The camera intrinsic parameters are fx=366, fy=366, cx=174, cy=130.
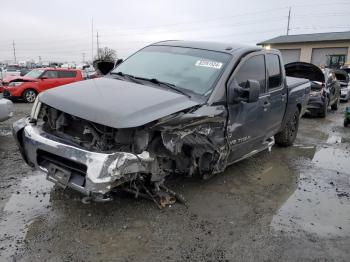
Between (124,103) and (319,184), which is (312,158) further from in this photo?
(124,103)

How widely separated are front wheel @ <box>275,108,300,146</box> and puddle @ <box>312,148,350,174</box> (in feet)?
1.95

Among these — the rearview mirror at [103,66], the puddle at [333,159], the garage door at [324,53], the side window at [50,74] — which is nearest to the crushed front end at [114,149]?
the rearview mirror at [103,66]

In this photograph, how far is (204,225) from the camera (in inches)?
155

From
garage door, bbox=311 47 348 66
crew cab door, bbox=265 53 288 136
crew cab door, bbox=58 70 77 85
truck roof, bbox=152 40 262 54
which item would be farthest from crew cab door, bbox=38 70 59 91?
garage door, bbox=311 47 348 66

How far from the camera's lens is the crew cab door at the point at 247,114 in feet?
15.6

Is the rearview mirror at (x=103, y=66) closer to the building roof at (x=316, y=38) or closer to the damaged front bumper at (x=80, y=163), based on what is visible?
the damaged front bumper at (x=80, y=163)

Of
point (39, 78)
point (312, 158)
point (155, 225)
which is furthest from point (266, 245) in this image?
point (39, 78)

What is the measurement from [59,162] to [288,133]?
5.08 m

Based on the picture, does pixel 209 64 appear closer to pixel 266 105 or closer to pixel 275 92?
pixel 266 105

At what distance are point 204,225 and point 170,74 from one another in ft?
6.53

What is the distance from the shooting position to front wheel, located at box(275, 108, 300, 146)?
24.2 feet

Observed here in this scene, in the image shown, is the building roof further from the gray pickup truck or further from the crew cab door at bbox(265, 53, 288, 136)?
the gray pickup truck

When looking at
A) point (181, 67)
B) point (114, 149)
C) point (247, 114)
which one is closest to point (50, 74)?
point (181, 67)

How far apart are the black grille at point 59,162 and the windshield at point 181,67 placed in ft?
5.38
